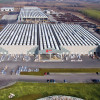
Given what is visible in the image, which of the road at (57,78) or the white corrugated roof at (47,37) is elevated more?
the white corrugated roof at (47,37)

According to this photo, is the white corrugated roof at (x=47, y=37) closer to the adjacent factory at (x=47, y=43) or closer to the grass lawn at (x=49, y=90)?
the adjacent factory at (x=47, y=43)

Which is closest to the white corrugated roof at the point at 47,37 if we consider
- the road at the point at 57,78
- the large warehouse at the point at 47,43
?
the large warehouse at the point at 47,43

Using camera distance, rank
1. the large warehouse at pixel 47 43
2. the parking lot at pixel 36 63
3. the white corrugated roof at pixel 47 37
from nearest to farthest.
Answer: the parking lot at pixel 36 63 → the large warehouse at pixel 47 43 → the white corrugated roof at pixel 47 37

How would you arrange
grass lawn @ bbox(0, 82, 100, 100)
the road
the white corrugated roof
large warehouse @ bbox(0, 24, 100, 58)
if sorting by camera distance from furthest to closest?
the white corrugated roof
large warehouse @ bbox(0, 24, 100, 58)
the road
grass lawn @ bbox(0, 82, 100, 100)

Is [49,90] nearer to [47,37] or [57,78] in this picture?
[57,78]

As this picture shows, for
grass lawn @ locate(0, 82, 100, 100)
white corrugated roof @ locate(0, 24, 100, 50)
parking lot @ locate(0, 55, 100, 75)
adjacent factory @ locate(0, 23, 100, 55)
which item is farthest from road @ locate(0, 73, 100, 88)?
white corrugated roof @ locate(0, 24, 100, 50)

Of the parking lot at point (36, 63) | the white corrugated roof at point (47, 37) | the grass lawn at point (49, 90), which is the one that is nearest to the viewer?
the grass lawn at point (49, 90)

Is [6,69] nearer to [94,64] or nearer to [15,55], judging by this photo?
[15,55]

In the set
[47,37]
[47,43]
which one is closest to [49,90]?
[47,43]

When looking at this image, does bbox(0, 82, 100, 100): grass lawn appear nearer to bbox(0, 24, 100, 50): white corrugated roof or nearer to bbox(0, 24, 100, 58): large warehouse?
bbox(0, 24, 100, 58): large warehouse
